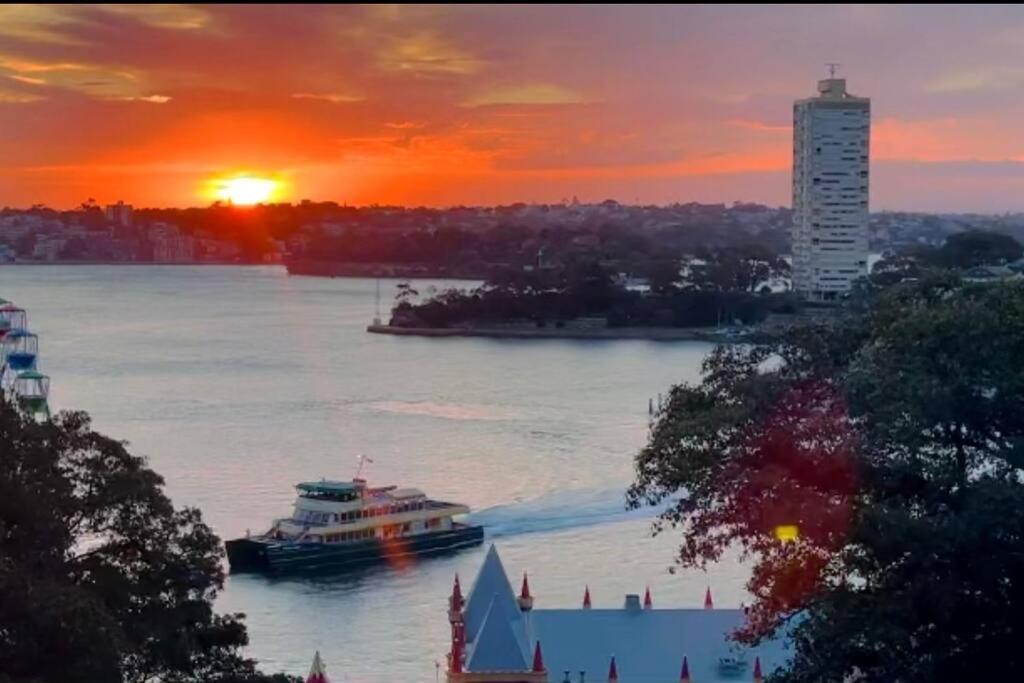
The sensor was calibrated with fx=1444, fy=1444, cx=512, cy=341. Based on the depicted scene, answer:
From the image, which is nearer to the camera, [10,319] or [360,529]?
[360,529]

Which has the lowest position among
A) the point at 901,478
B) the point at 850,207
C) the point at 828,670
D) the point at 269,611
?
the point at 269,611

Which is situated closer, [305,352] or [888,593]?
[888,593]

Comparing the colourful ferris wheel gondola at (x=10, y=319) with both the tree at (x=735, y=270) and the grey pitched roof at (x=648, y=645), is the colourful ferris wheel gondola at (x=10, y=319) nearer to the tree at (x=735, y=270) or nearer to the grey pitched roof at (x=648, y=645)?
the grey pitched roof at (x=648, y=645)

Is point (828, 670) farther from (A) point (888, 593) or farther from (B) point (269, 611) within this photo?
(B) point (269, 611)

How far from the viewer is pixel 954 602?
12.9 feet

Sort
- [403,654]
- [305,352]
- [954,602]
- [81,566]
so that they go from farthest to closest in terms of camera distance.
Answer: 1. [305,352]
2. [403,654]
3. [81,566]
4. [954,602]

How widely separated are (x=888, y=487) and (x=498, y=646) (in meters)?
2.53

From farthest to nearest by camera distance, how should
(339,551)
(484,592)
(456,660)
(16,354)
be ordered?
(16,354), (339,551), (484,592), (456,660)

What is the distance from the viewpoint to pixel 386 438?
17.7 meters

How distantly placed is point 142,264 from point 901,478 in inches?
2979

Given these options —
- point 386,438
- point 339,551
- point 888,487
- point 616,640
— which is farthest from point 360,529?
point 888,487

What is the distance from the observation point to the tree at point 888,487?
12.9 ft

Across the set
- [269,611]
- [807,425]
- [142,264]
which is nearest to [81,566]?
[807,425]

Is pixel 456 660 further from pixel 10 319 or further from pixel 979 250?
pixel 979 250
